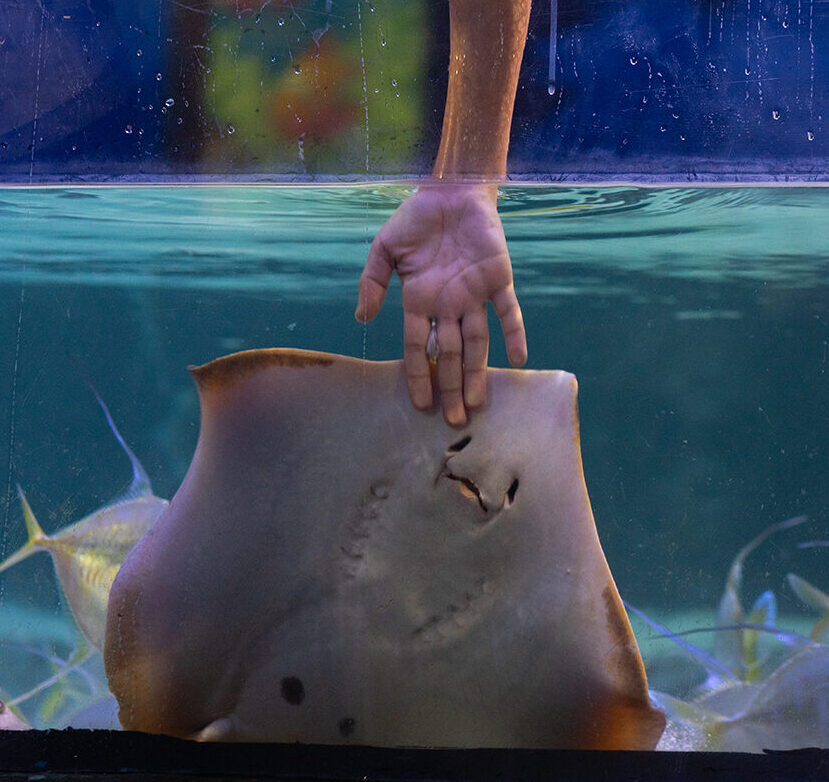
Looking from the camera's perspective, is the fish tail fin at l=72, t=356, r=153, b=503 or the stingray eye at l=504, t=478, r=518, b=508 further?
the fish tail fin at l=72, t=356, r=153, b=503

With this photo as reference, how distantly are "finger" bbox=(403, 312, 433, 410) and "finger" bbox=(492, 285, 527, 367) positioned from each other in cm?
22

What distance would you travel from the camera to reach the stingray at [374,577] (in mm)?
1758

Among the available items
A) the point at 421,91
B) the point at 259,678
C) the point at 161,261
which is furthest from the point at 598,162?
the point at 259,678

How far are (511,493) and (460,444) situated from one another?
0.18 meters

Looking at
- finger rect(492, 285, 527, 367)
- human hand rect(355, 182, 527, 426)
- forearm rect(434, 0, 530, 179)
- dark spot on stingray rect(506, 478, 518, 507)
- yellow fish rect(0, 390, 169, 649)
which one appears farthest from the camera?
yellow fish rect(0, 390, 169, 649)

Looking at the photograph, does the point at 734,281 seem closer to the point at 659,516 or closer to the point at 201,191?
the point at 659,516

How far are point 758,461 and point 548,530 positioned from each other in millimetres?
1235

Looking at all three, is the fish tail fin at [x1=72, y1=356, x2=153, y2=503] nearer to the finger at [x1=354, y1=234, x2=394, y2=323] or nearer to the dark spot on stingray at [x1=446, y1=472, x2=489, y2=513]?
the finger at [x1=354, y1=234, x2=394, y2=323]

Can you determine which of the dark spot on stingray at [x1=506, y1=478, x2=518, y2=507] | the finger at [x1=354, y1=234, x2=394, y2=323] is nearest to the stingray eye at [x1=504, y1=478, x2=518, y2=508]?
the dark spot on stingray at [x1=506, y1=478, x2=518, y2=507]

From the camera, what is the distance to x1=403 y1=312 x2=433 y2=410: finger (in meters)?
1.84

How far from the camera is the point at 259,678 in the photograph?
1.94 m

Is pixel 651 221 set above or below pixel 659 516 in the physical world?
above

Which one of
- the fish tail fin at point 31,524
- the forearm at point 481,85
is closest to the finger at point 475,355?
the forearm at point 481,85

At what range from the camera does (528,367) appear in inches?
88.4
